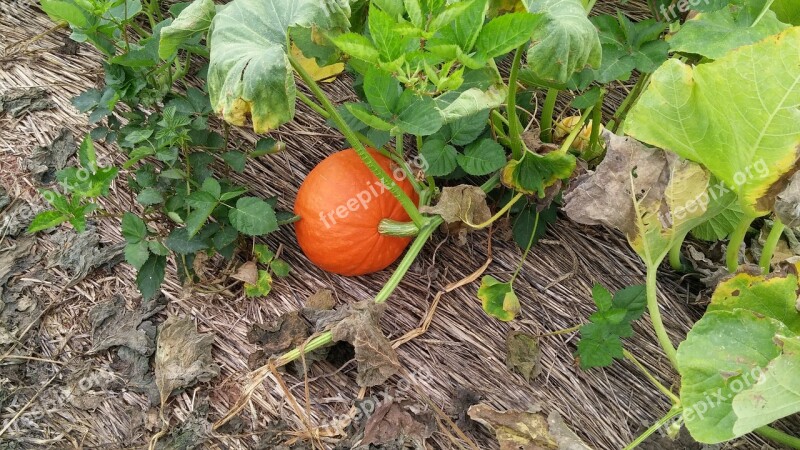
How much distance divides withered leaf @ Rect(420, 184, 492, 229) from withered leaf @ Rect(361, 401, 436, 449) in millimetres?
435

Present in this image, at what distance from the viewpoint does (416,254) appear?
5.18ft


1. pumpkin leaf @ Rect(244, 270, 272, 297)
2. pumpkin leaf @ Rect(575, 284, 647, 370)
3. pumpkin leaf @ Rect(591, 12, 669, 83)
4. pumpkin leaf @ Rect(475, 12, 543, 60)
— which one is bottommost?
pumpkin leaf @ Rect(244, 270, 272, 297)

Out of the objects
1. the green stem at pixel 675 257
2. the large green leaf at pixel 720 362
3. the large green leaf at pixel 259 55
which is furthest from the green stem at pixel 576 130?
the large green leaf at pixel 259 55

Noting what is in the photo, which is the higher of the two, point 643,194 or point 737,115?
point 737,115

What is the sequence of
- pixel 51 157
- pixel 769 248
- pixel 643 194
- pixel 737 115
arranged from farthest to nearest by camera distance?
pixel 51 157 → pixel 769 248 → pixel 643 194 → pixel 737 115

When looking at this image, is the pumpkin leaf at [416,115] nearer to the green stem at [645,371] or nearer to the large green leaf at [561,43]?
the large green leaf at [561,43]

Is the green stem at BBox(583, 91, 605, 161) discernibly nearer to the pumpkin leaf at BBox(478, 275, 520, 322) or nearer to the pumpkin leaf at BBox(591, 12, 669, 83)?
the pumpkin leaf at BBox(591, 12, 669, 83)

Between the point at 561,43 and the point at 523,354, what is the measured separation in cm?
72

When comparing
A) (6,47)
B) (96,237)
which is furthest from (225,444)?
(6,47)

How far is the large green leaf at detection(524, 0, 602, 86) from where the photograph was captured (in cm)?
114

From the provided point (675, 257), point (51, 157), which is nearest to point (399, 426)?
point (675, 257)

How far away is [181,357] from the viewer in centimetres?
152

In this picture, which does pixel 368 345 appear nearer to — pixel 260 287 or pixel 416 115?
pixel 260 287

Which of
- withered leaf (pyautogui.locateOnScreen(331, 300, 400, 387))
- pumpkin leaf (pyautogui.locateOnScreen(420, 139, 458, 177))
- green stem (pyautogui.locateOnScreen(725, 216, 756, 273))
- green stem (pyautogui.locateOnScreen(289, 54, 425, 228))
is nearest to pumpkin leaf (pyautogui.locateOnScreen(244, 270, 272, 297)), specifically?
withered leaf (pyautogui.locateOnScreen(331, 300, 400, 387))
